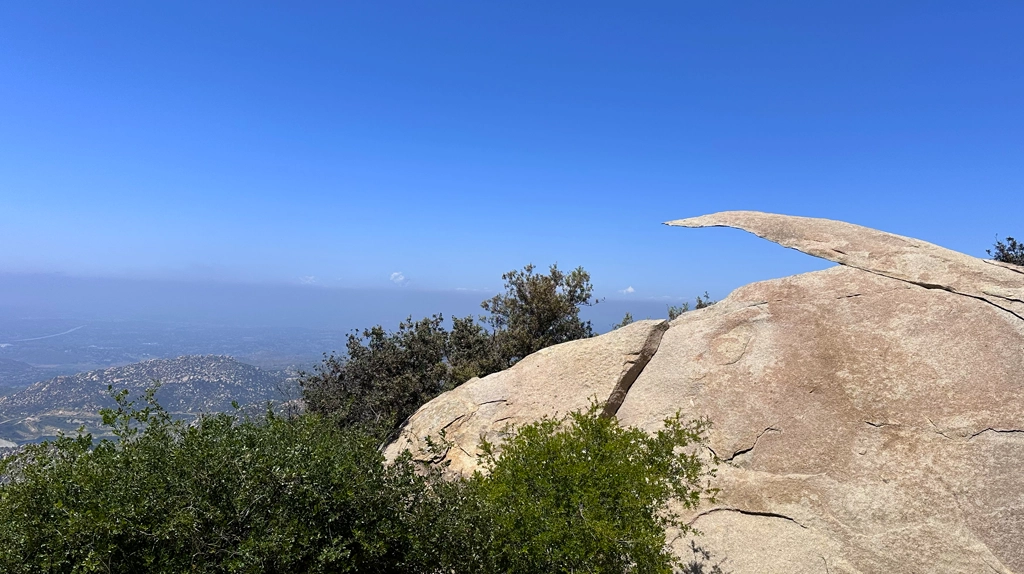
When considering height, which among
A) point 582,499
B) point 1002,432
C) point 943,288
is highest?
point 943,288

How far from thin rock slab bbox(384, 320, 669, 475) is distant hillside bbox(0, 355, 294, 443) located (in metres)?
87.0

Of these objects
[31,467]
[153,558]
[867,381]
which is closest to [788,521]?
[867,381]

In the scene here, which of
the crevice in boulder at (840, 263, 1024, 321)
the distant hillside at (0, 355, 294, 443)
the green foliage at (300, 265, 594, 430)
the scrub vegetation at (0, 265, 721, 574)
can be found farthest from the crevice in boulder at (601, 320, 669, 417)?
the distant hillside at (0, 355, 294, 443)

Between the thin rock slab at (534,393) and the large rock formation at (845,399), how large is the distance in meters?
0.06

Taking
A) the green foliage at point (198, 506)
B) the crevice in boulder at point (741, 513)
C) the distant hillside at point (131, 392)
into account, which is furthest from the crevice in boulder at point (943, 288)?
the distant hillside at point (131, 392)

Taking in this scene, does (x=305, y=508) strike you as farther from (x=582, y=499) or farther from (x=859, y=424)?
(x=859, y=424)

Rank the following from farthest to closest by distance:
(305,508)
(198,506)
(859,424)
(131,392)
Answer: (131,392) < (859,424) < (305,508) < (198,506)

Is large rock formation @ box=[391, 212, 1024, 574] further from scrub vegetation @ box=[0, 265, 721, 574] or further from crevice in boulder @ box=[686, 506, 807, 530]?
scrub vegetation @ box=[0, 265, 721, 574]

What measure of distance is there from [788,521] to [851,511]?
3.34 feet

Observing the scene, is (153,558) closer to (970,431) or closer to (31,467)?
(31,467)

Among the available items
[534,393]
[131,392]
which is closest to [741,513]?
[534,393]

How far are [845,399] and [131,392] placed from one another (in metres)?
117

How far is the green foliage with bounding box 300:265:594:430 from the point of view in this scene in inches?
846

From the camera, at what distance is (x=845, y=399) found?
10188mm
